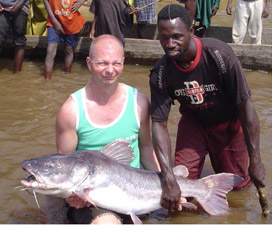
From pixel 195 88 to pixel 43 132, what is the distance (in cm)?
271

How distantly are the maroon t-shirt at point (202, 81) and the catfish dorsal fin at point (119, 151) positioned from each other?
16.2 inches

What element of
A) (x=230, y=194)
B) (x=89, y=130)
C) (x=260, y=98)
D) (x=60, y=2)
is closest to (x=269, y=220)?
(x=230, y=194)

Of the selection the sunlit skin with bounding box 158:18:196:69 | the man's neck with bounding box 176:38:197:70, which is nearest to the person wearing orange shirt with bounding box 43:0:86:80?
the man's neck with bounding box 176:38:197:70

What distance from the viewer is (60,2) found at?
8047 millimetres

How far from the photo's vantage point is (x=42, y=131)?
5.93 metres

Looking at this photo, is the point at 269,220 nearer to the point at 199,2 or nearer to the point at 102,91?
the point at 102,91

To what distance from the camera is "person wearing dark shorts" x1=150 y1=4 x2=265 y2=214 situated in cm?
362

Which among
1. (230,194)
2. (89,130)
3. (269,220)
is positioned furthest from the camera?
(230,194)

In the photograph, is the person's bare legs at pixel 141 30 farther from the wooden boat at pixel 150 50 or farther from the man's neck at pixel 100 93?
the man's neck at pixel 100 93

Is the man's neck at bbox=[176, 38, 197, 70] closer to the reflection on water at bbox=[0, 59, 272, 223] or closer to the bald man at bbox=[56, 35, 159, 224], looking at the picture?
the bald man at bbox=[56, 35, 159, 224]

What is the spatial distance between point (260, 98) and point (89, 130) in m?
4.33

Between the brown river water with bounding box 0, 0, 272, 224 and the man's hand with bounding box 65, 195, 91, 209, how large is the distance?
0.72 meters

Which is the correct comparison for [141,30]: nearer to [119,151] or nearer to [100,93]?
[100,93]

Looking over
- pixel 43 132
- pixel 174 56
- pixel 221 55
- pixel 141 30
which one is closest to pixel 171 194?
pixel 174 56
